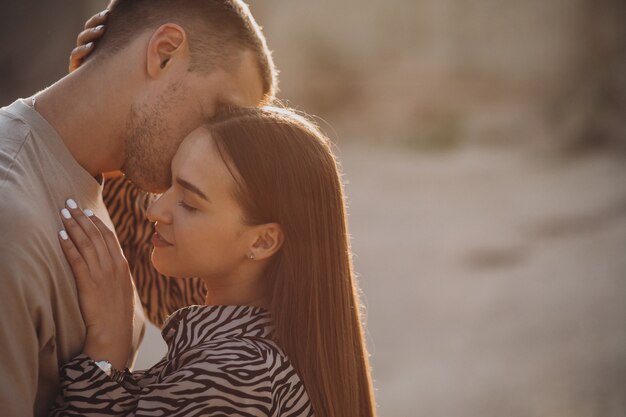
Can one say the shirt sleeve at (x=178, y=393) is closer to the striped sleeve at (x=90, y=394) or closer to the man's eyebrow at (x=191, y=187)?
the striped sleeve at (x=90, y=394)

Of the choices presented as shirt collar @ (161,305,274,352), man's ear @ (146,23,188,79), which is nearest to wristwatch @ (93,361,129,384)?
shirt collar @ (161,305,274,352)

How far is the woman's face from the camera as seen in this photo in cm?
173

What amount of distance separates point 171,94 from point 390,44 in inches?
296

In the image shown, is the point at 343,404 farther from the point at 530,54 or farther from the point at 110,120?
the point at 530,54

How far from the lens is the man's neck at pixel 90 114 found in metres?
1.82

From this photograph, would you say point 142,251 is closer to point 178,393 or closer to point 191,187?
point 191,187

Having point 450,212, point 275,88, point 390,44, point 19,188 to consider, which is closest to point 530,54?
point 390,44

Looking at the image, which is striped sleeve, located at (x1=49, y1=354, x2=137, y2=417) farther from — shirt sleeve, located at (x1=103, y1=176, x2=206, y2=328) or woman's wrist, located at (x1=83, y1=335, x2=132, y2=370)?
shirt sleeve, located at (x1=103, y1=176, x2=206, y2=328)

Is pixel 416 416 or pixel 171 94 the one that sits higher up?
pixel 171 94

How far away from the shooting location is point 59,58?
8.23m

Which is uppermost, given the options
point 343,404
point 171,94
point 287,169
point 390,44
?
point 390,44

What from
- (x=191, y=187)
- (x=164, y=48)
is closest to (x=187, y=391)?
(x=191, y=187)

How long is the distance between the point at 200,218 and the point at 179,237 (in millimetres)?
59

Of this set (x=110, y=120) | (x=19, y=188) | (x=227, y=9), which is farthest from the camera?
(x=227, y=9)
